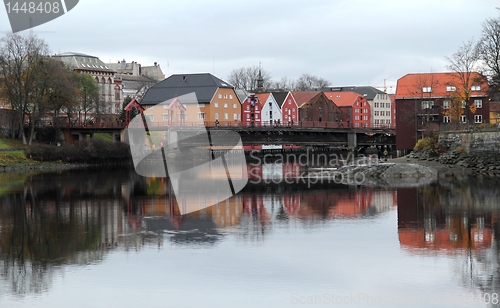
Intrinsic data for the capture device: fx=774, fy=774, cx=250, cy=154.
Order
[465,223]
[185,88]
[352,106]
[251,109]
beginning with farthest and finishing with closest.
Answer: [352,106]
[251,109]
[185,88]
[465,223]

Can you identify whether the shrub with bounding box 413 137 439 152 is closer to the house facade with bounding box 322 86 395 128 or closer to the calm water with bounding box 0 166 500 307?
the calm water with bounding box 0 166 500 307

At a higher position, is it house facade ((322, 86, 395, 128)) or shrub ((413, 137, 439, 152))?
house facade ((322, 86, 395, 128))

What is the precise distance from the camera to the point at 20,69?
82.2 meters

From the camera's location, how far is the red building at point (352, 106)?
147750 millimetres

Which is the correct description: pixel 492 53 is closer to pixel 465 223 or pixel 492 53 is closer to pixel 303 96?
pixel 465 223

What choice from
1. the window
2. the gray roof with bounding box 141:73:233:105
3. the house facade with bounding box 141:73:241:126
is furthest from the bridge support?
the gray roof with bounding box 141:73:233:105

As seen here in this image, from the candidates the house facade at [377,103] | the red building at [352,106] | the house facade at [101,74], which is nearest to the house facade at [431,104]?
the red building at [352,106]

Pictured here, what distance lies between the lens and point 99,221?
3484cm

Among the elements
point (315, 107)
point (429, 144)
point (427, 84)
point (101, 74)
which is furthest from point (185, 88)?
point (429, 144)

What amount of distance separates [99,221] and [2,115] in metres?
55.9

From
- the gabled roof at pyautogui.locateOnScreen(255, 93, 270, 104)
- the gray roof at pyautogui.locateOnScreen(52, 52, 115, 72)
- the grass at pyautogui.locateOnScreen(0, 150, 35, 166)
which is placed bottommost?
the grass at pyautogui.locateOnScreen(0, 150, 35, 166)

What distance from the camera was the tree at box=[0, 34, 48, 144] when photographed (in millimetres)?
81562

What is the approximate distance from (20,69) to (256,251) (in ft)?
203

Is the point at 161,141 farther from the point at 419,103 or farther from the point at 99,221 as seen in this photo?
the point at 99,221
